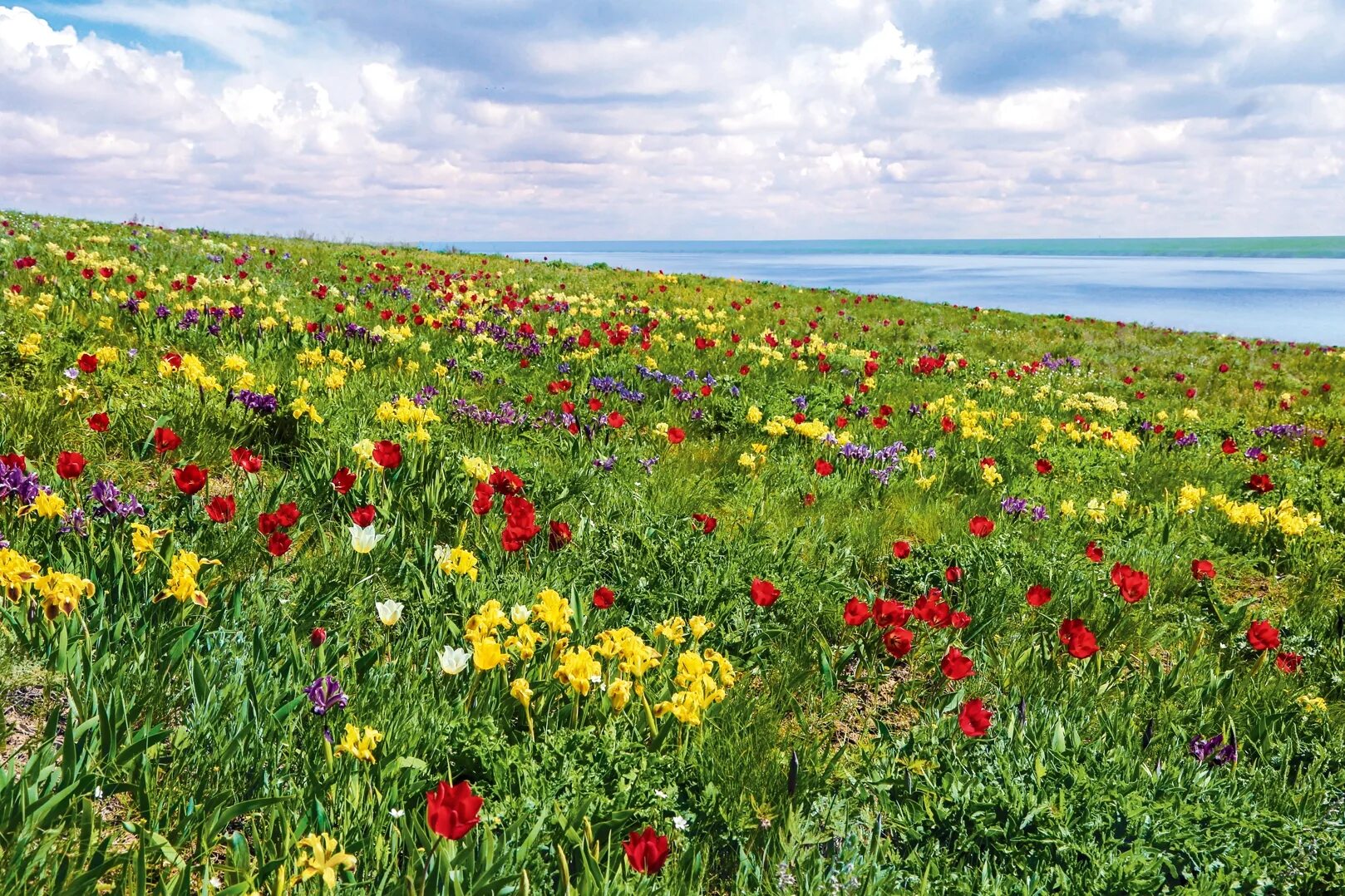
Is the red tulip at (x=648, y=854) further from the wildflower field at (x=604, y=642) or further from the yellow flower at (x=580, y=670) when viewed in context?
the yellow flower at (x=580, y=670)

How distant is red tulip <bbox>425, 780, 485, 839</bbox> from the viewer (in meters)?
2.02

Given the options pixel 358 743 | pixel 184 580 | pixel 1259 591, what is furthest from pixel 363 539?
pixel 1259 591

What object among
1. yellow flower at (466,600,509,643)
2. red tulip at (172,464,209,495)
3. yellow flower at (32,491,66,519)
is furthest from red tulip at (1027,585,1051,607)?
yellow flower at (32,491,66,519)

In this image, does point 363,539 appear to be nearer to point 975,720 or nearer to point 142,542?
point 142,542

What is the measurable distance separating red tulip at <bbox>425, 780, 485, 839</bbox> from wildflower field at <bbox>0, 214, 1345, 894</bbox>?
0.04 ft

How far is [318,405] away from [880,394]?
6859mm

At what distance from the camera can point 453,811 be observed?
205 centimetres

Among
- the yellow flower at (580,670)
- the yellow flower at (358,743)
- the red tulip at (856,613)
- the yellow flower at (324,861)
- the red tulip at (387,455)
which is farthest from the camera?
the red tulip at (387,455)

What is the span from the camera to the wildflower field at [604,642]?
242 cm

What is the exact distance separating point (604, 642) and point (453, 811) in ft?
3.52

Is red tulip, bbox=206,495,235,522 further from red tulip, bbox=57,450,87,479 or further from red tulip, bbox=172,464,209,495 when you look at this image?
red tulip, bbox=57,450,87,479

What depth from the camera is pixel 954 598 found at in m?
4.62

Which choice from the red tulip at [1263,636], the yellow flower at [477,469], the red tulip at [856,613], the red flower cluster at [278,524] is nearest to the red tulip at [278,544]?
the red flower cluster at [278,524]

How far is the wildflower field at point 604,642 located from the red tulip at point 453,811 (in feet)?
0.04
